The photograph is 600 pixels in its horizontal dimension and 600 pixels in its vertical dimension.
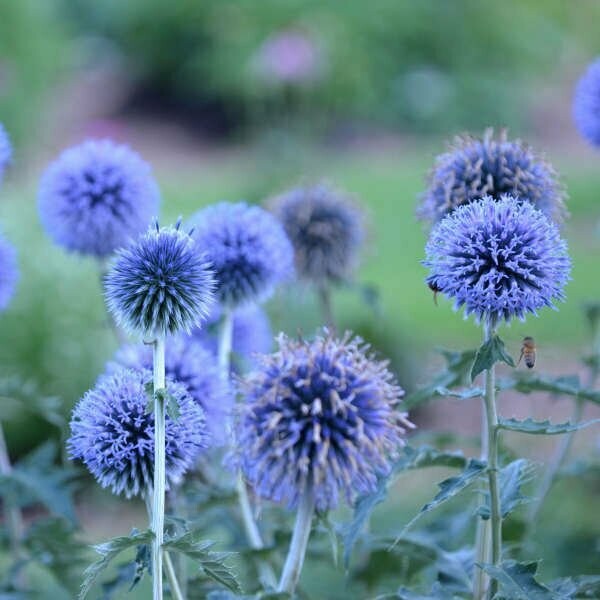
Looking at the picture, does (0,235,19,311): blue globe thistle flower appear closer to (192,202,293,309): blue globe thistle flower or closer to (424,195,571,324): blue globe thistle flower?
(192,202,293,309): blue globe thistle flower

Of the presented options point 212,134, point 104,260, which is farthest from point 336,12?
point 104,260

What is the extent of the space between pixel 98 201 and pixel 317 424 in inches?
46.6

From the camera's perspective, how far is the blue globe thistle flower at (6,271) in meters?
2.40

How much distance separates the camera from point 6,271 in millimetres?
2400

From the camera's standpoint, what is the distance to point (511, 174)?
2.00m

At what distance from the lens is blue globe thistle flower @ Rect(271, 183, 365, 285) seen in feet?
9.16

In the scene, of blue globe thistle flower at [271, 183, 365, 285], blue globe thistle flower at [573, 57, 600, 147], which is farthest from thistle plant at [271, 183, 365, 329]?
blue globe thistle flower at [573, 57, 600, 147]

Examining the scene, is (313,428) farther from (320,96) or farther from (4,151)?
(320,96)

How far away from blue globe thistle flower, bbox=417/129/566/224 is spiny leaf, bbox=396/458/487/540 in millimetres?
598

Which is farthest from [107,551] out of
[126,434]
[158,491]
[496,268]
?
[496,268]

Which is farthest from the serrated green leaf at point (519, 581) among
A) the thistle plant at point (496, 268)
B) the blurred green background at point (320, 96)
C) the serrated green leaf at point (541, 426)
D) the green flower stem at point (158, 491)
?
the blurred green background at point (320, 96)

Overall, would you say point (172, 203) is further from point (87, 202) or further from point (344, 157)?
point (87, 202)

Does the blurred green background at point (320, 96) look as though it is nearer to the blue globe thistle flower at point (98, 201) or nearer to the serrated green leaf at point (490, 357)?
the blue globe thistle flower at point (98, 201)

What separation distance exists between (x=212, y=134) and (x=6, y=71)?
4.15 m
